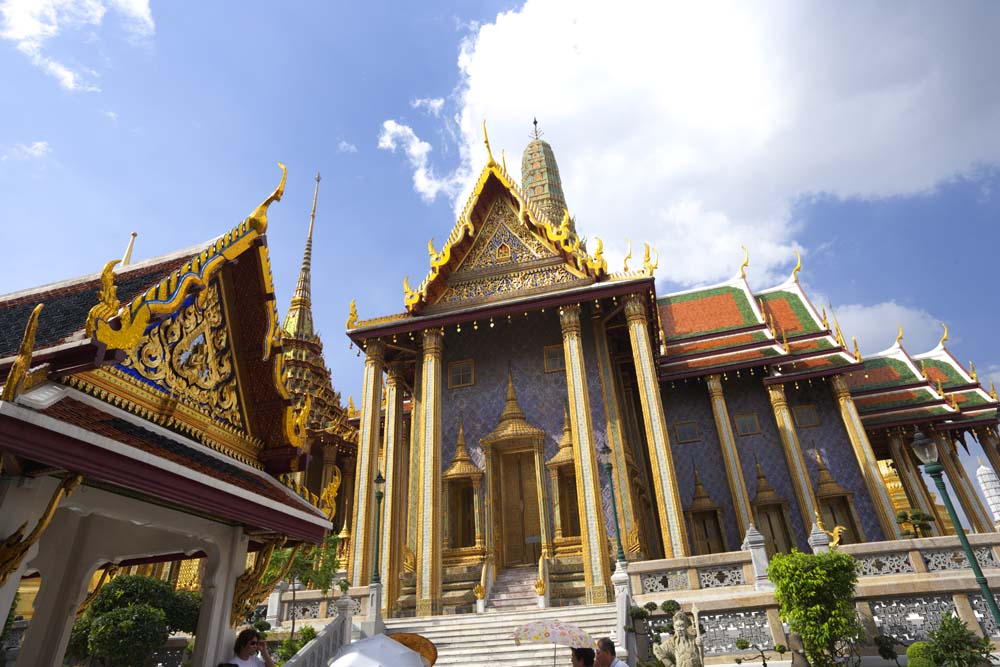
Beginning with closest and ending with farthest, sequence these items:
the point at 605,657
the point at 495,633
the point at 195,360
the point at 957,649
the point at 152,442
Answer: the point at 152,442
the point at 195,360
the point at 605,657
the point at 957,649
the point at 495,633

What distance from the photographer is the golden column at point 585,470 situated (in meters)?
11.5

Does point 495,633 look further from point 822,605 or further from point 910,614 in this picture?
point 910,614

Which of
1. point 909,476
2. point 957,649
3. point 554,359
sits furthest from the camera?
point 909,476

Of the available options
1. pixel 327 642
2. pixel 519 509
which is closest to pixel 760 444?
pixel 519 509

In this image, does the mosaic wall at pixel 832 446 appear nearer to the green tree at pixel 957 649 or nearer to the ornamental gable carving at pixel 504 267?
the ornamental gable carving at pixel 504 267

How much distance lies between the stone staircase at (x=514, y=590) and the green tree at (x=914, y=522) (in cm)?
827

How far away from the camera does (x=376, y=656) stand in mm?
4254

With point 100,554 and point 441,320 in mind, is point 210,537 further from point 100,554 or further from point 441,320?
point 441,320

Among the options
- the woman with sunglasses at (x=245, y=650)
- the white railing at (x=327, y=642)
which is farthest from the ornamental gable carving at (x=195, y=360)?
the white railing at (x=327, y=642)

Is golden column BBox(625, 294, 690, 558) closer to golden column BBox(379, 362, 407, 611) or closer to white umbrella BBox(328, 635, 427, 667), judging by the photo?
golden column BBox(379, 362, 407, 611)

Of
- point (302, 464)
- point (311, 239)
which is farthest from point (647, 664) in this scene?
point (311, 239)

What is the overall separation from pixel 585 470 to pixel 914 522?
736 cm

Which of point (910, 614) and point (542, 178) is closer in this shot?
point (910, 614)

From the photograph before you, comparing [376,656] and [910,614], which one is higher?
[910,614]
